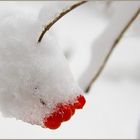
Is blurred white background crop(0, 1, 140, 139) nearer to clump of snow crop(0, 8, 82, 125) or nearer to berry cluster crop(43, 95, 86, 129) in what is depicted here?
clump of snow crop(0, 8, 82, 125)

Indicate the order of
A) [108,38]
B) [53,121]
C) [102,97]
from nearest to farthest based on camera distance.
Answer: [53,121] < [108,38] < [102,97]

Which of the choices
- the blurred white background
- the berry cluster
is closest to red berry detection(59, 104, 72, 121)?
the berry cluster

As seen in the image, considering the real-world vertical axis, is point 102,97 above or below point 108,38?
below

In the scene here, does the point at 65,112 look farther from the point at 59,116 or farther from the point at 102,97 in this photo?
the point at 102,97

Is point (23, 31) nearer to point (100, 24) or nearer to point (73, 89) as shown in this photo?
point (73, 89)

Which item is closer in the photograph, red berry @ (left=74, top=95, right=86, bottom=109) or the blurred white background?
red berry @ (left=74, top=95, right=86, bottom=109)

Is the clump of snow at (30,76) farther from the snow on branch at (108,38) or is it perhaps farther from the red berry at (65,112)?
the snow on branch at (108,38)

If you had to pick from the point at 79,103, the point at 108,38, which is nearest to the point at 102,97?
the point at 108,38
